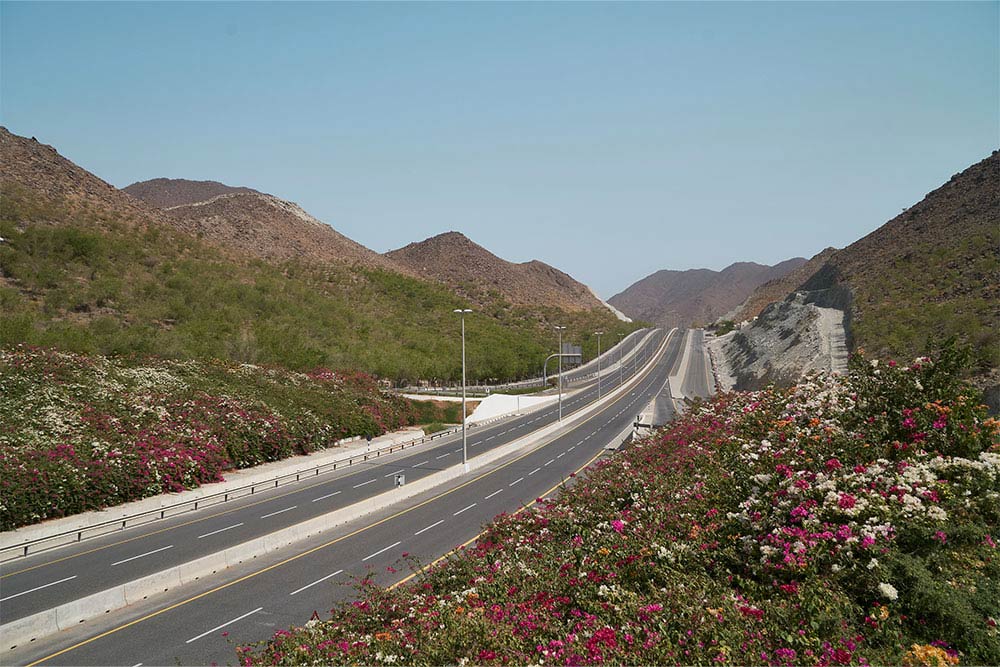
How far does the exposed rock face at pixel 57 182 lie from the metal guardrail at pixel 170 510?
60165 mm

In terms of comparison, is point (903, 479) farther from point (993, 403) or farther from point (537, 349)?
point (537, 349)

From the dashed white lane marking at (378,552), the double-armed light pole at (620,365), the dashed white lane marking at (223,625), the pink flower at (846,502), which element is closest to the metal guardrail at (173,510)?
the dashed white lane marking at (223,625)

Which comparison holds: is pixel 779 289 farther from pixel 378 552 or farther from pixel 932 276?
pixel 378 552

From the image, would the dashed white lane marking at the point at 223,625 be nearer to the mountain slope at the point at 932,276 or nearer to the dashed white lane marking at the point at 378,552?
the dashed white lane marking at the point at 378,552

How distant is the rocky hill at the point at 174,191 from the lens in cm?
17888

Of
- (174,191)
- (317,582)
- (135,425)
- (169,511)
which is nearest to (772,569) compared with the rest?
(317,582)

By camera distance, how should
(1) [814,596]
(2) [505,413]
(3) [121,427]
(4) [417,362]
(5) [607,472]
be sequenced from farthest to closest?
(4) [417,362]
(2) [505,413]
(3) [121,427]
(5) [607,472]
(1) [814,596]

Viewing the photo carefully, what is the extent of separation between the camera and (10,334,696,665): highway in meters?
13.5

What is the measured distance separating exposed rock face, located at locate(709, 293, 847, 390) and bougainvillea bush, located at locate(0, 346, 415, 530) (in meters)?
27.5

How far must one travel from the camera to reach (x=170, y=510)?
25.9 meters

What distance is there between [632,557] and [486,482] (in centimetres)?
2225

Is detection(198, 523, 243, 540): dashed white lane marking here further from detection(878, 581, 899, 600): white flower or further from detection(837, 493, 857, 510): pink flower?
detection(878, 581, 899, 600): white flower

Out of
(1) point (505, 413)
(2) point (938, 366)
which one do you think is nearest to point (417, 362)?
(1) point (505, 413)

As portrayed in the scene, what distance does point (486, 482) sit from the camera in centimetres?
3294
